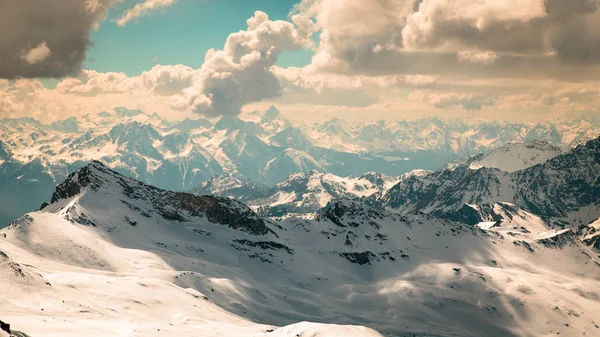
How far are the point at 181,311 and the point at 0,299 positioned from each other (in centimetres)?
7243

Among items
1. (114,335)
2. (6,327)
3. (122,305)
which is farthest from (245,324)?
(6,327)

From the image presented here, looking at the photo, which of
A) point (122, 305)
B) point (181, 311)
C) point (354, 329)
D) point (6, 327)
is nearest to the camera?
point (6, 327)

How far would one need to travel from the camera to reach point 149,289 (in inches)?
7692

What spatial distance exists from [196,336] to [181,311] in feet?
158

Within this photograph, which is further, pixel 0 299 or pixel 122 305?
pixel 122 305

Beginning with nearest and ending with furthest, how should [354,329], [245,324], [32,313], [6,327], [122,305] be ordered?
[6,327] < [32,313] < [354,329] < [122,305] < [245,324]

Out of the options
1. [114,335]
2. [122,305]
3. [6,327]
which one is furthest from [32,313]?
[122,305]

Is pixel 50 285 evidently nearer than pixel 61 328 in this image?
No

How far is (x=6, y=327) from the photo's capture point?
80.6 m

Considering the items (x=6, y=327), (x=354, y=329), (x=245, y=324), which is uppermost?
(x=6, y=327)

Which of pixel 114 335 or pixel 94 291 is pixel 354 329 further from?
pixel 94 291

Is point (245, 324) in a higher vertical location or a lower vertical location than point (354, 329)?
lower

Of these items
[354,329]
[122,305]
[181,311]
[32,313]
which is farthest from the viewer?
[181,311]

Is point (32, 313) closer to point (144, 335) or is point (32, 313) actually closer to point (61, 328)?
point (61, 328)
